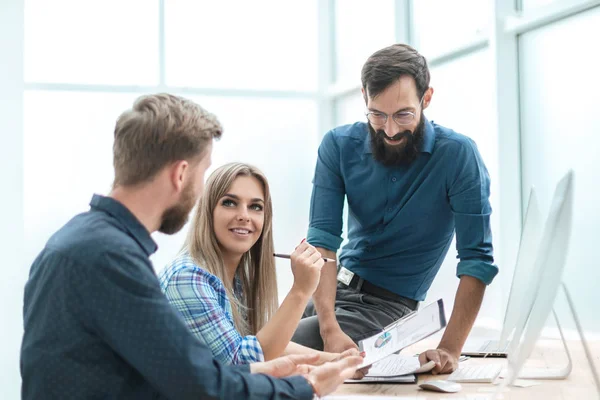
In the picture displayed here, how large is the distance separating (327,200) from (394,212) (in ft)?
0.78

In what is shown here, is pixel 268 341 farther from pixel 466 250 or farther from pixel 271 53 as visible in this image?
pixel 271 53

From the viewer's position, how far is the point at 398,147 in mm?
2516

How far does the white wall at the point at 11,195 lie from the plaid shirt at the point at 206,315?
3110mm

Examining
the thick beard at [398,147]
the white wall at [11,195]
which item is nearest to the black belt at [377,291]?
the thick beard at [398,147]

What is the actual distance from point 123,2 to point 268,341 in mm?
3651

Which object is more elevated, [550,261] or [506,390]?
[550,261]

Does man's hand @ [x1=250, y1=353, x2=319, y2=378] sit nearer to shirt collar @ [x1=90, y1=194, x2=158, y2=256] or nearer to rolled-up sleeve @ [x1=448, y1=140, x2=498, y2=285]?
shirt collar @ [x1=90, y1=194, x2=158, y2=256]

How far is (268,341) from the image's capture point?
74.5 inches

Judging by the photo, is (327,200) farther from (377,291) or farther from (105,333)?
(105,333)

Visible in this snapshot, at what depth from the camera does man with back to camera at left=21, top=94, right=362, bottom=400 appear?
1248mm

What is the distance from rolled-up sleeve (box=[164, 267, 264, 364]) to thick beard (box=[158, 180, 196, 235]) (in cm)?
42

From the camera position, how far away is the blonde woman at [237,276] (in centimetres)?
184

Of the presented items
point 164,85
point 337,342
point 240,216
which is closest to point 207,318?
point 240,216

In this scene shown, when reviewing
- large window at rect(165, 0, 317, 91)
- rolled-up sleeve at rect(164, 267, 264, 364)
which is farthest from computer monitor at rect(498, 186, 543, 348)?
large window at rect(165, 0, 317, 91)
